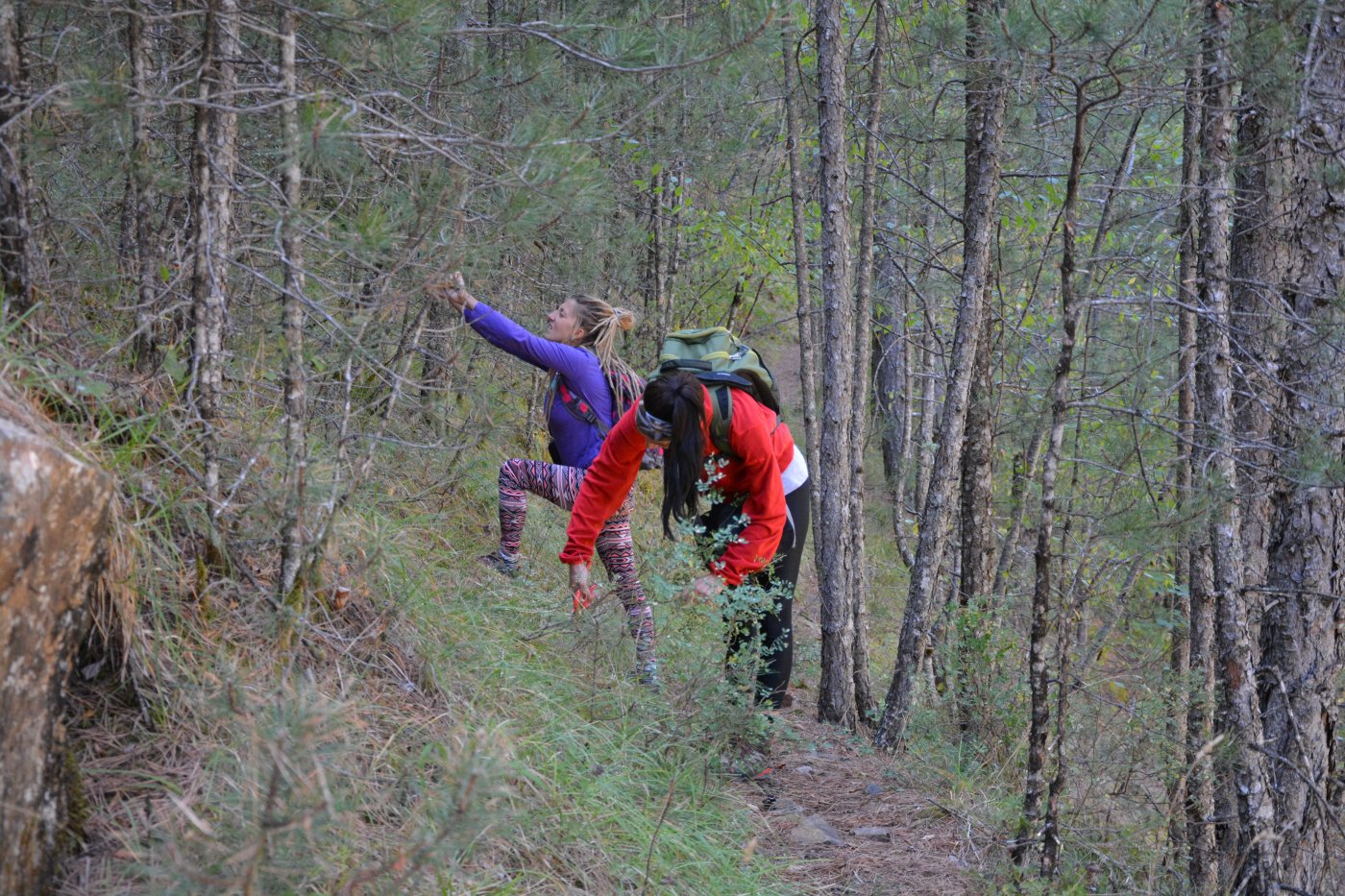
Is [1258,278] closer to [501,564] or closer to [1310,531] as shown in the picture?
[1310,531]

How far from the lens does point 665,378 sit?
4535mm

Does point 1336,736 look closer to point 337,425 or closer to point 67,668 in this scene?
point 337,425

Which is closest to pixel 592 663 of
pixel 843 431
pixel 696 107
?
pixel 843 431

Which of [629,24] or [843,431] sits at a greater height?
[629,24]

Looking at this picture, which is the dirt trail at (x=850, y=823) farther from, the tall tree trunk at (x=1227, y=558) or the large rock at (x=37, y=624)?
the large rock at (x=37, y=624)

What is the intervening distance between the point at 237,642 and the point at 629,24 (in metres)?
2.92

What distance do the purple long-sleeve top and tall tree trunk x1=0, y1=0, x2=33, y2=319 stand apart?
180cm

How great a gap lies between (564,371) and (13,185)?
8.33 ft

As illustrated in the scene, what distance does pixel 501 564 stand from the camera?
5629 mm

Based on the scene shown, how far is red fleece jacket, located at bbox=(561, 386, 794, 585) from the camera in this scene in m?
4.62

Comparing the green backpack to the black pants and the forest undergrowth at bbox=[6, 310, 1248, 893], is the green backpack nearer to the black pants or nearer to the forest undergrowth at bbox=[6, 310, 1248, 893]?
the black pants

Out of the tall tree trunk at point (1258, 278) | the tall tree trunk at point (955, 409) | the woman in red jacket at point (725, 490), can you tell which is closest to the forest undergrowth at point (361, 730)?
the woman in red jacket at point (725, 490)

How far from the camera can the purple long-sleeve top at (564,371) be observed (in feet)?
16.1

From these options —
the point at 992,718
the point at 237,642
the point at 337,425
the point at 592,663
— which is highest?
the point at 337,425
